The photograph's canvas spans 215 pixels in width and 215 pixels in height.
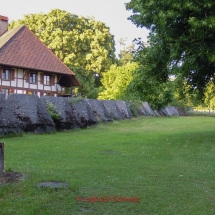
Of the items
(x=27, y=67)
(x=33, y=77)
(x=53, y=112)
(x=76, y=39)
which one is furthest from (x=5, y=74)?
(x=53, y=112)

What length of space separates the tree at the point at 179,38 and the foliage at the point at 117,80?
75.0 ft

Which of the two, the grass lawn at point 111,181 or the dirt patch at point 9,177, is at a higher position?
the dirt patch at point 9,177

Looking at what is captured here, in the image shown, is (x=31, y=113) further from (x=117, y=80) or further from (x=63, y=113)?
(x=117, y=80)

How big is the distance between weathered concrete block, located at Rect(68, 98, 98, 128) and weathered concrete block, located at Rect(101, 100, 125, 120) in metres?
5.59

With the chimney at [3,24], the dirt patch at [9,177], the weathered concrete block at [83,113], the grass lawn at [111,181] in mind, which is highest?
the chimney at [3,24]

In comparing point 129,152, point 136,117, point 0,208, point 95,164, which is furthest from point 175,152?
point 136,117

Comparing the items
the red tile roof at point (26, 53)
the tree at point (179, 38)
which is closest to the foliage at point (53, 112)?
the tree at point (179, 38)

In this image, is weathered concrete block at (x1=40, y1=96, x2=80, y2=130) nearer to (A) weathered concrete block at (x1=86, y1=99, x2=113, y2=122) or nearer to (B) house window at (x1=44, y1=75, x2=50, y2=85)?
(A) weathered concrete block at (x1=86, y1=99, x2=113, y2=122)

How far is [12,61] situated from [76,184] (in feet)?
101

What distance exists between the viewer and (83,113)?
2433cm

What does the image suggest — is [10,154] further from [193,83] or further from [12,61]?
[12,61]

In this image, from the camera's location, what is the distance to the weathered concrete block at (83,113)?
23.5m

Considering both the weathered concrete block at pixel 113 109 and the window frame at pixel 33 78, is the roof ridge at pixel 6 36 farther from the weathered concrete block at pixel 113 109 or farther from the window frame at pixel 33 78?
the weathered concrete block at pixel 113 109

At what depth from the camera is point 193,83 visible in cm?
1619
